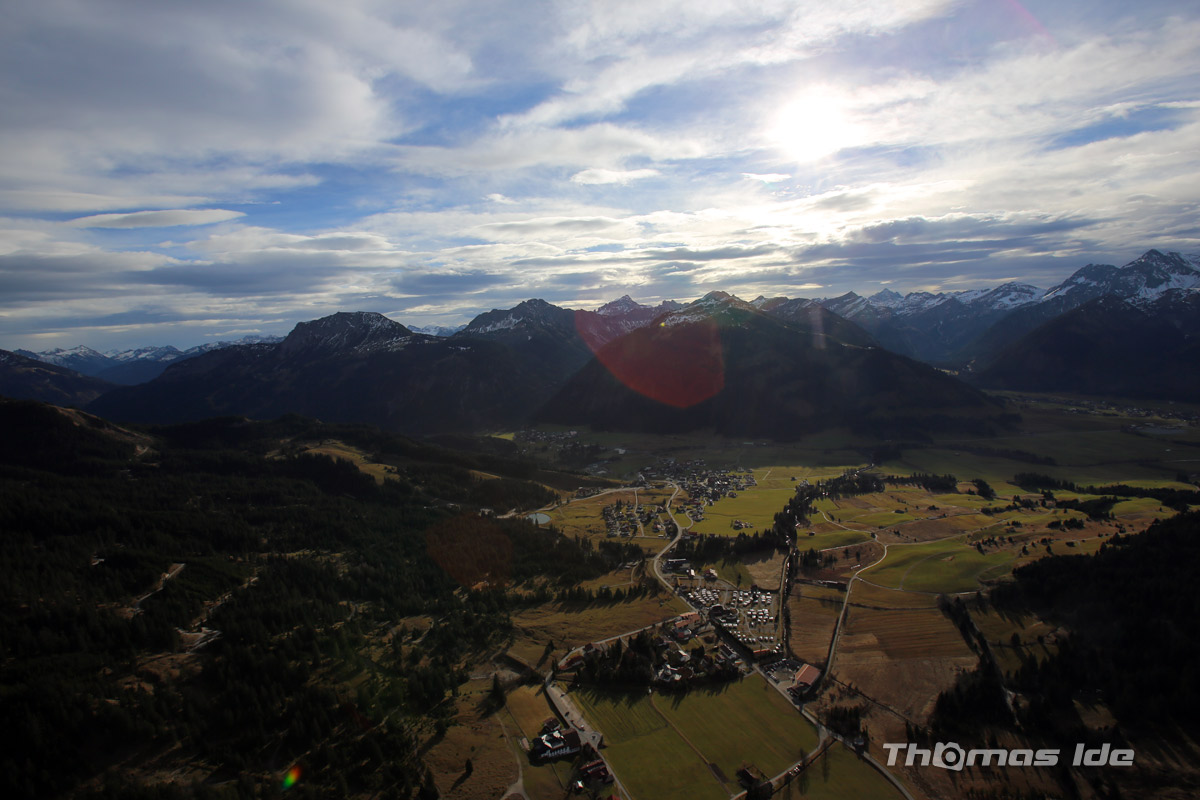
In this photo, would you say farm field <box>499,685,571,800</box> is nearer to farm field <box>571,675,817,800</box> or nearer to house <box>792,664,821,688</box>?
farm field <box>571,675,817,800</box>

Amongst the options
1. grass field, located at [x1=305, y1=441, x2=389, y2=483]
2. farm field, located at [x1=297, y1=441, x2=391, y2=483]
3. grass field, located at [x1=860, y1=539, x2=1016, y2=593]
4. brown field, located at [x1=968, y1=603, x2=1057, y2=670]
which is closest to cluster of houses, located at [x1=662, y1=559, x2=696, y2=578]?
grass field, located at [x1=860, y1=539, x2=1016, y2=593]

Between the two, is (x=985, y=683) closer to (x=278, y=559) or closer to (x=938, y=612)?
(x=938, y=612)

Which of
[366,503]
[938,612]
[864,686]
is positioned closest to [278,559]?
[366,503]

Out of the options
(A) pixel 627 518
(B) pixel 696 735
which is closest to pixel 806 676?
(B) pixel 696 735

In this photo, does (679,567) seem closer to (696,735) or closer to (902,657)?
(902,657)

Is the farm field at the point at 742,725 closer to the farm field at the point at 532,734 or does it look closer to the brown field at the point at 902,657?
the brown field at the point at 902,657

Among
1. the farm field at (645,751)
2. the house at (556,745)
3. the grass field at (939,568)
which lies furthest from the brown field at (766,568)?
the house at (556,745)
